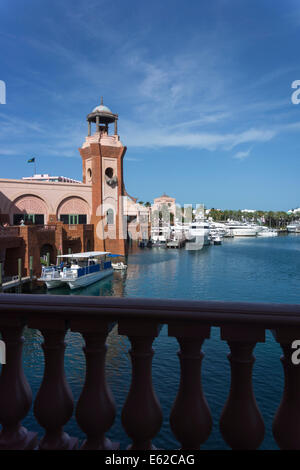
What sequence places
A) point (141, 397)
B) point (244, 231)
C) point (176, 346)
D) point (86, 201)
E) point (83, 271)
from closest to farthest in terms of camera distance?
point (141, 397) → point (176, 346) → point (83, 271) → point (86, 201) → point (244, 231)

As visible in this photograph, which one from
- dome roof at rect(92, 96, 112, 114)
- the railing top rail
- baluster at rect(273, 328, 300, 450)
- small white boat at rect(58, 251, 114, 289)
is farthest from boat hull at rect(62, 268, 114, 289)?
baluster at rect(273, 328, 300, 450)

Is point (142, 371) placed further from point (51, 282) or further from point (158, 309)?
point (51, 282)

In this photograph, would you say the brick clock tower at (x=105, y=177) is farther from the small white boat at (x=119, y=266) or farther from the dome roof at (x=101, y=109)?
the small white boat at (x=119, y=266)

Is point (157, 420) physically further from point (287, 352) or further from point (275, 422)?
point (287, 352)

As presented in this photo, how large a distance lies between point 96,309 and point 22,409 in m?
0.79

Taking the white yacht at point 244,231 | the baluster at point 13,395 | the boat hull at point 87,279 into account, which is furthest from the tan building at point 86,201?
the white yacht at point 244,231

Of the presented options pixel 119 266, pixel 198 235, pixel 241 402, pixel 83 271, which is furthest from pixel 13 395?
pixel 198 235

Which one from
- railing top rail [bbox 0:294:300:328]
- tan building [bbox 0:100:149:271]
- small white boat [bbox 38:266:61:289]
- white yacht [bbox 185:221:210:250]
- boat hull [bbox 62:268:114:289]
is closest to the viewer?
railing top rail [bbox 0:294:300:328]

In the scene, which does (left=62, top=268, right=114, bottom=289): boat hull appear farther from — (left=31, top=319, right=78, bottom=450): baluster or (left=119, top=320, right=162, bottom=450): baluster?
(left=119, top=320, right=162, bottom=450): baluster

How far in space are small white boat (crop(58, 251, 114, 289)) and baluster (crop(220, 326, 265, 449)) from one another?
31.4m

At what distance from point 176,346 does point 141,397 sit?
16.2 m

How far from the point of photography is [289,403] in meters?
1.92

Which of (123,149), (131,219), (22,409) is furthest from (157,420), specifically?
(131,219)

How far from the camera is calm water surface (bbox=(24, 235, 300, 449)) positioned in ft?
38.9
